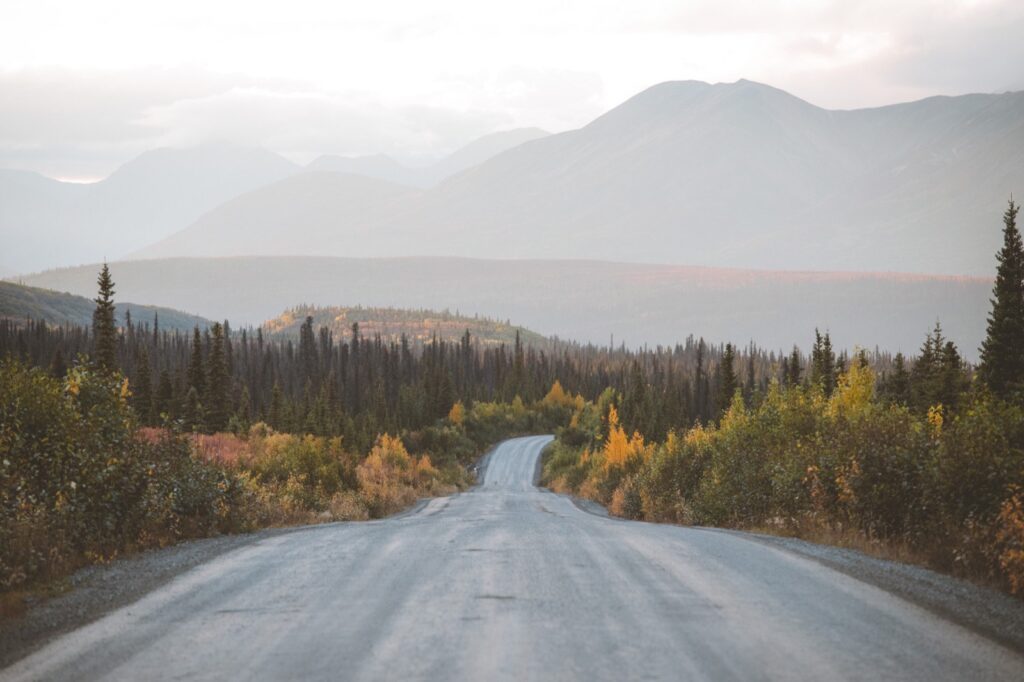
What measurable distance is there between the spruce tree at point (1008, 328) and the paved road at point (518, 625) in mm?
56673

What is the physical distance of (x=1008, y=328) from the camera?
63.6 meters

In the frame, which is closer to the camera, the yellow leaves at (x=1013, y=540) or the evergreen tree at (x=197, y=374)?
the yellow leaves at (x=1013, y=540)

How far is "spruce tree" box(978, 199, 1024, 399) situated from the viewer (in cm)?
6300

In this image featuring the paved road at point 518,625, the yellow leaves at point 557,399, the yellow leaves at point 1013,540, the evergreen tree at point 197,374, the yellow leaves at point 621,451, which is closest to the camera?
the paved road at point 518,625

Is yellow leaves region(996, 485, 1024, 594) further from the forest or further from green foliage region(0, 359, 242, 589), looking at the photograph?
green foliage region(0, 359, 242, 589)

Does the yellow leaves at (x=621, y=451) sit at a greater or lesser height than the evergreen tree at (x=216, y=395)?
lesser

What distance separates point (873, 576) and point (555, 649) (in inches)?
217

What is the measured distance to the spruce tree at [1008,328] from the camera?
6300 cm

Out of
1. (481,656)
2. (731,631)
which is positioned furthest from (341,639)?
(731,631)

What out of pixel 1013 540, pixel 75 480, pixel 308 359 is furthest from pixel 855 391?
pixel 308 359

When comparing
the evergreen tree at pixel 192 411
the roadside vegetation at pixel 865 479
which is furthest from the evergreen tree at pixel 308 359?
the roadside vegetation at pixel 865 479

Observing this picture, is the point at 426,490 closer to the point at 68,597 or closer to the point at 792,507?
the point at 792,507

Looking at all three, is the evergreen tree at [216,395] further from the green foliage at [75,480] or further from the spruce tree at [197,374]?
the green foliage at [75,480]

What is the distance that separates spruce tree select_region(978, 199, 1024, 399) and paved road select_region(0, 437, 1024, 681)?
56673 mm
